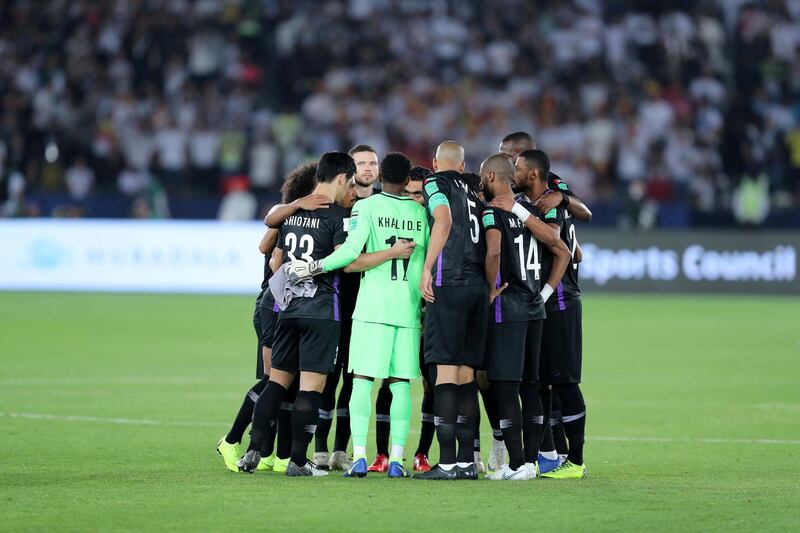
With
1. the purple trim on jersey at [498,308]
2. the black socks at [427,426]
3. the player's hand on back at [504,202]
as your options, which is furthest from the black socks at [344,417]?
the player's hand on back at [504,202]

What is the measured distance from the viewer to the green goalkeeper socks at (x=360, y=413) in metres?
9.14

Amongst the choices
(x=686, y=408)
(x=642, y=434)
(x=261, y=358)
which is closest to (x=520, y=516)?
(x=261, y=358)

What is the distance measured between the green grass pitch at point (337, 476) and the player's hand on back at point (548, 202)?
185 cm

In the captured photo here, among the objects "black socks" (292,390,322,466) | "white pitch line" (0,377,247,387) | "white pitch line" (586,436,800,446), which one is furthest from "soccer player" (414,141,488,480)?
"white pitch line" (0,377,247,387)

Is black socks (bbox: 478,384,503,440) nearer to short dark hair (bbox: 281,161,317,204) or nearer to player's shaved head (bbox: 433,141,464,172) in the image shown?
player's shaved head (bbox: 433,141,464,172)

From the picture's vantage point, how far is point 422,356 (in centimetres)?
970

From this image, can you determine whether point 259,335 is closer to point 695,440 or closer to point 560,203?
point 560,203

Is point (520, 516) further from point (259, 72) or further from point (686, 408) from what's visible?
point (259, 72)

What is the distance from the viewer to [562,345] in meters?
9.56

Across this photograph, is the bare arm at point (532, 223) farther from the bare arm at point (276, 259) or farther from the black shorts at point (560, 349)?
the bare arm at point (276, 259)

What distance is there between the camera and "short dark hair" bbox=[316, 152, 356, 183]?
369 inches

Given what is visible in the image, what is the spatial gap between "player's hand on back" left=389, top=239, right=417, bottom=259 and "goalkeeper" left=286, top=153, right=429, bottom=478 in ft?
0.05

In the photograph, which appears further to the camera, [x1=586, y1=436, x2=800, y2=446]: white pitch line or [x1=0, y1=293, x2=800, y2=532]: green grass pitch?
[x1=586, y1=436, x2=800, y2=446]: white pitch line

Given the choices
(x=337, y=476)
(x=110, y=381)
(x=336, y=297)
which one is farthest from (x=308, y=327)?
(x=110, y=381)
